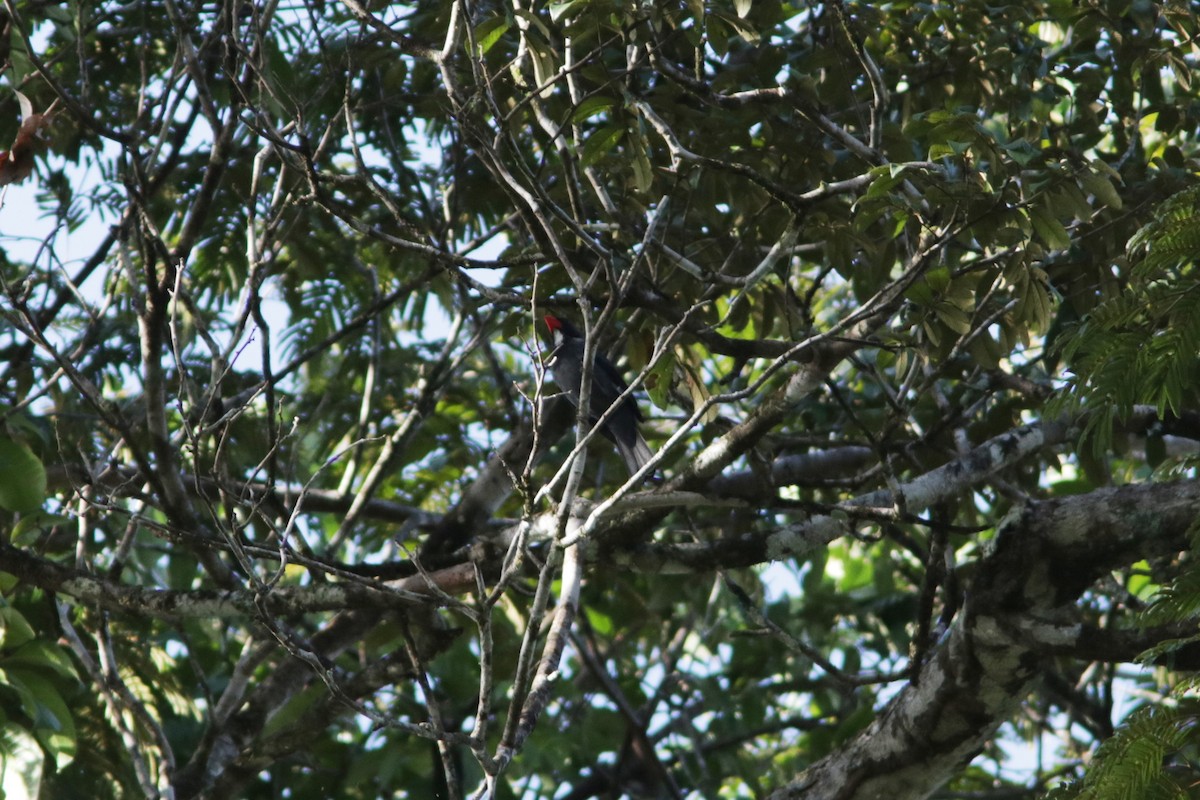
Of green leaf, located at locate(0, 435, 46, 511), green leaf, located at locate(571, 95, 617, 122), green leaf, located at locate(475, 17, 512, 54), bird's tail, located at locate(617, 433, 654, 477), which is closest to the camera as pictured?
green leaf, located at locate(475, 17, 512, 54)

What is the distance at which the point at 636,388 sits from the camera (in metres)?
3.06

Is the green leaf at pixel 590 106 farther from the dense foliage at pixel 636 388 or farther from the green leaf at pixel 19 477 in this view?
the green leaf at pixel 19 477

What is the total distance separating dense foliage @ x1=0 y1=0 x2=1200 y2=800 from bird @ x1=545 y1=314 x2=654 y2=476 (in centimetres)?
27

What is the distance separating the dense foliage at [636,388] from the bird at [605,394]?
0.27 metres

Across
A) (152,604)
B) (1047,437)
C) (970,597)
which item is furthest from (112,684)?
(1047,437)

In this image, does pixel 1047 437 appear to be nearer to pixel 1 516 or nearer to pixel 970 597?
pixel 970 597

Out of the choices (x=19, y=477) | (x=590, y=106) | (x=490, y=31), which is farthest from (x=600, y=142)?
(x=19, y=477)

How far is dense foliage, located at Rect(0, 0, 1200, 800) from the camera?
3.07m

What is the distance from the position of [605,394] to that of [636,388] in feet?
10.0

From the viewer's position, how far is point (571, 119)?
3336 millimetres

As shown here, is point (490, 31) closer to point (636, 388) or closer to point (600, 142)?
point (600, 142)

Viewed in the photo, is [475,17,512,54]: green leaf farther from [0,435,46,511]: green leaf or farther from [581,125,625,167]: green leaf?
[0,435,46,511]: green leaf

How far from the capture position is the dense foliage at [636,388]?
10.1 feet

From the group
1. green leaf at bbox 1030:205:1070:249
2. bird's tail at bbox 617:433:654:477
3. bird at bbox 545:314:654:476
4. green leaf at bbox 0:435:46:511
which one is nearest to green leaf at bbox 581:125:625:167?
bird at bbox 545:314:654:476
